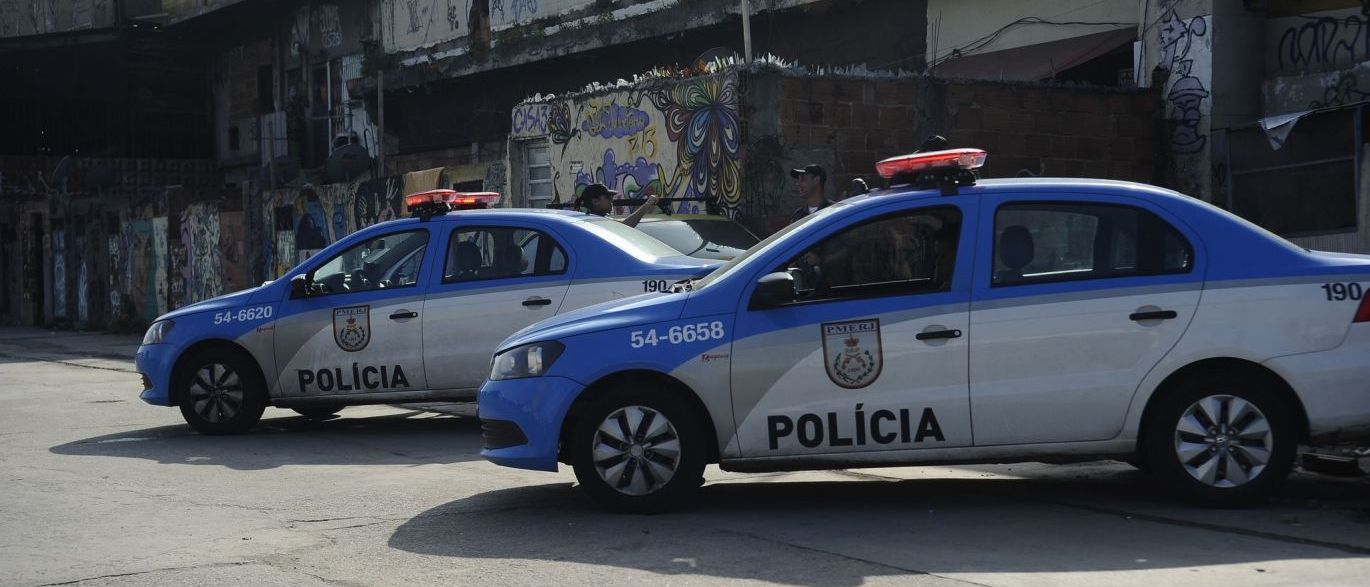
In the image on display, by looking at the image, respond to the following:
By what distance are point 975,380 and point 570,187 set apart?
10820 mm

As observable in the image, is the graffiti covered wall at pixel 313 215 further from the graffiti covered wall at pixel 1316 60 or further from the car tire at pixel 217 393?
the graffiti covered wall at pixel 1316 60

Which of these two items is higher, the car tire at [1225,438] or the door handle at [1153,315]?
the door handle at [1153,315]

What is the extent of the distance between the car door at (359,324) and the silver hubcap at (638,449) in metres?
3.62

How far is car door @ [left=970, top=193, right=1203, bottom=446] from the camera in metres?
6.67

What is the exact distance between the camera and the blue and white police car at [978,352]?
6.63 meters

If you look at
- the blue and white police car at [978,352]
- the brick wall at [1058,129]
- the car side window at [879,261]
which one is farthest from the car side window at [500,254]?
the brick wall at [1058,129]

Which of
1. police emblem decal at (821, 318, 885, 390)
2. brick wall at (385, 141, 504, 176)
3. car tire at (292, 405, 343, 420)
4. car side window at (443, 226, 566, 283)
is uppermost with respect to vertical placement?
brick wall at (385, 141, 504, 176)

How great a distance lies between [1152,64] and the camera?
17.0 metres

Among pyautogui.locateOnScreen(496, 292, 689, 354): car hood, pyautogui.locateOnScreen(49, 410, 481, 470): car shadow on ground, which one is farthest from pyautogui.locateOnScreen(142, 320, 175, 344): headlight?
pyautogui.locateOnScreen(496, 292, 689, 354): car hood

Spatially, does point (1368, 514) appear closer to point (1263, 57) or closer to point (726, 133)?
point (726, 133)

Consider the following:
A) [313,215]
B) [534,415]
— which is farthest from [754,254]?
[313,215]

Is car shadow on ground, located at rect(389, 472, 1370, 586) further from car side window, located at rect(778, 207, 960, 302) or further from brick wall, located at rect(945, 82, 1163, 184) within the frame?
brick wall, located at rect(945, 82, 1163, 184)

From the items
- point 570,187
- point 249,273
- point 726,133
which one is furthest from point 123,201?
point 726,133

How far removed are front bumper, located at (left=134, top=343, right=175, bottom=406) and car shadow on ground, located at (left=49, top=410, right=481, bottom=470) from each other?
1.00 ft
